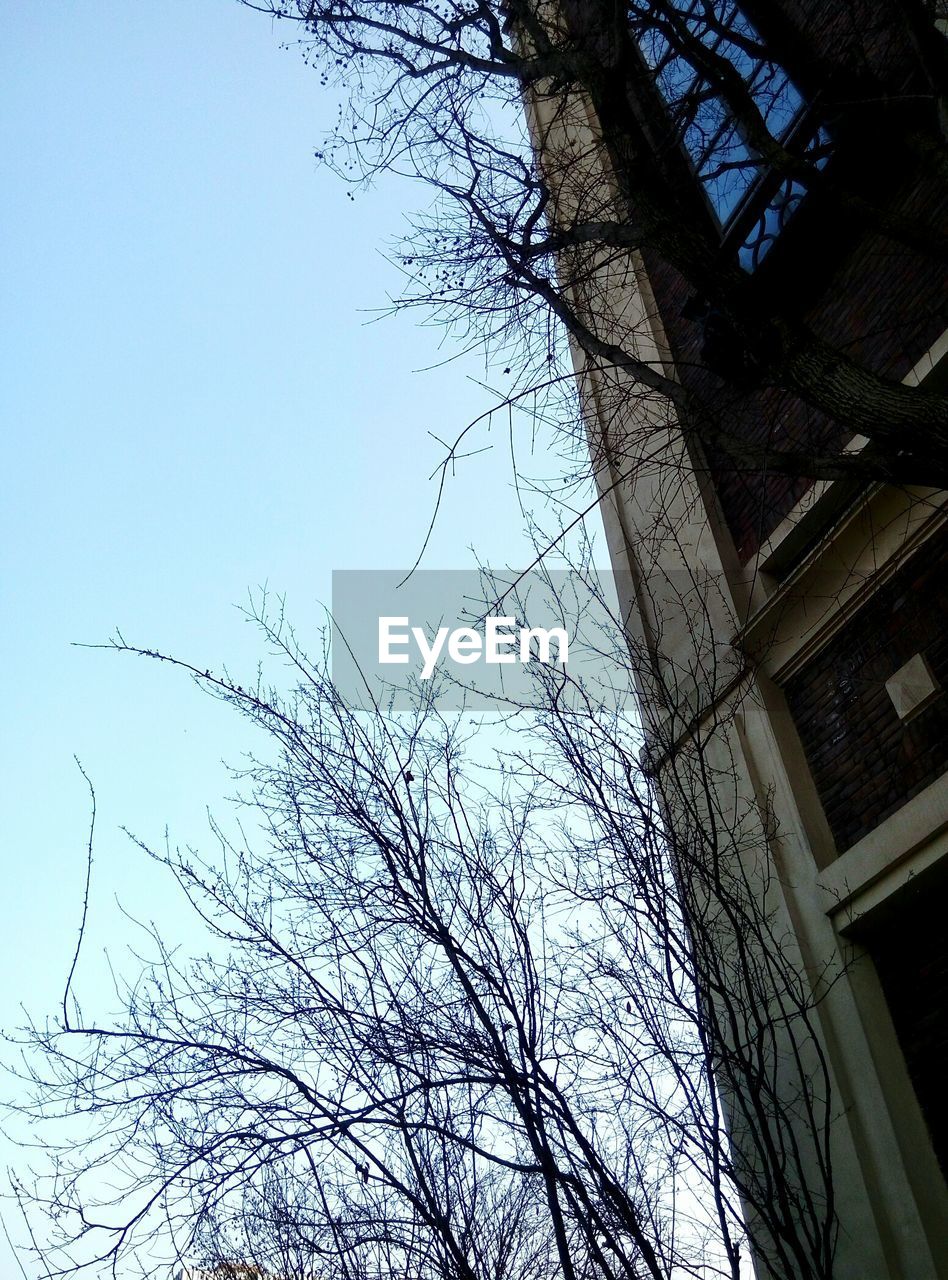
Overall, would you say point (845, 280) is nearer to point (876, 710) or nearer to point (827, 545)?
point (827, 545)

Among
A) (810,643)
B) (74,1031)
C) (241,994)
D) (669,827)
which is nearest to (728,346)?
(810,643)

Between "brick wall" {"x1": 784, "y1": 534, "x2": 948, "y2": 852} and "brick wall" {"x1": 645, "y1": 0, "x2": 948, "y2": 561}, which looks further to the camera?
"brick wall" {"x1": 645, "y1": 0, "x2": 948, "y2": 561}

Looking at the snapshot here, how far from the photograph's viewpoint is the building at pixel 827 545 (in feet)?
18.4

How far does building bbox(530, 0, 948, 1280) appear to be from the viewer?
5605 millimetres

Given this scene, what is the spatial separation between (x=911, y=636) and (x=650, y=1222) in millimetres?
3184

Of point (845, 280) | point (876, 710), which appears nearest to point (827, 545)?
point (876, 710)

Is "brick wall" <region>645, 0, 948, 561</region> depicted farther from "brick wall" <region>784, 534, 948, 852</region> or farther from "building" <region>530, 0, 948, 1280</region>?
"brick wall" <region>784, 534, 948, 852</region>

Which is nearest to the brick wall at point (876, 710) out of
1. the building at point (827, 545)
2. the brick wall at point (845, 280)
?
the building at point (827, 545)

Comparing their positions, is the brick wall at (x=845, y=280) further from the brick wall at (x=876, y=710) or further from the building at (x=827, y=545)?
the brick wall at (x=876, y=710)

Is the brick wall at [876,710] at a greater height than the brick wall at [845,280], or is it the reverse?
the brick wall at [845,280]

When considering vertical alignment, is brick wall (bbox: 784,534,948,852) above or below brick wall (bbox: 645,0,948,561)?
below

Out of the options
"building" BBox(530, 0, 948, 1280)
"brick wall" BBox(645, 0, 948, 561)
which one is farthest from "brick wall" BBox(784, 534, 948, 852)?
"brick wall" BBox(645, 0, 948, 561)

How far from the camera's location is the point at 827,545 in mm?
6746

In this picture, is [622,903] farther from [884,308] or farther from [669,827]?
[884,308]
